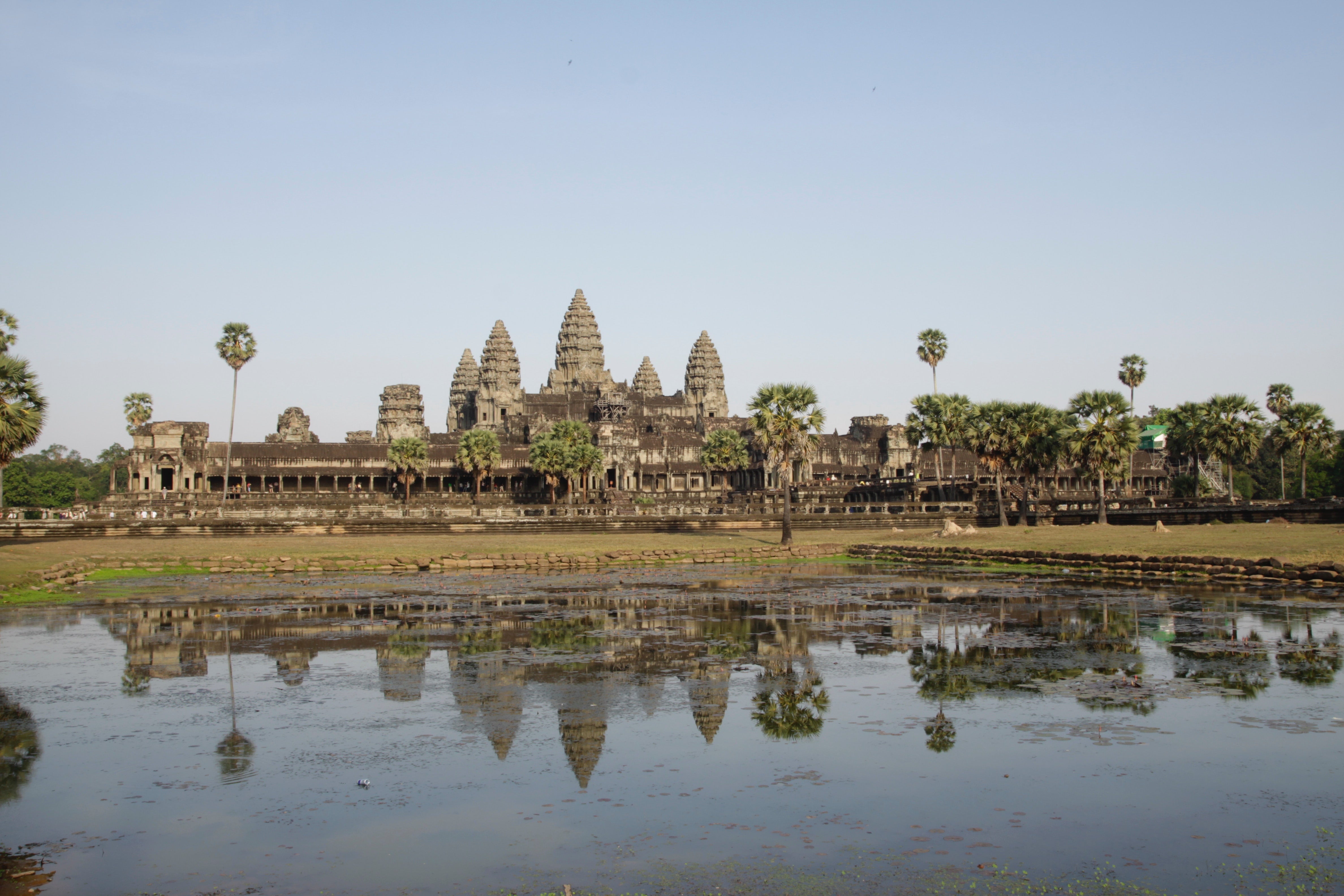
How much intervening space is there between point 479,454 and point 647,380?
6821cm

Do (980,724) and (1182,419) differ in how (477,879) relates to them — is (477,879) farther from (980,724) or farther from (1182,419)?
(1182,419)

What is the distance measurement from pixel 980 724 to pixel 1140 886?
17.7 ft

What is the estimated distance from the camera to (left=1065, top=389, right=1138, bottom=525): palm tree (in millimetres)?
60781

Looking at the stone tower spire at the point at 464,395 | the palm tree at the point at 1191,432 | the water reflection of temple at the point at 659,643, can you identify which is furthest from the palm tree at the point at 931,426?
the stone tower spire at the point at 464,395

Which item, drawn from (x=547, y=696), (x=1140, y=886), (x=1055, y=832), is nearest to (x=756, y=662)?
(x=547, y=696)

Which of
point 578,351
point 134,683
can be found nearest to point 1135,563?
point 134,683

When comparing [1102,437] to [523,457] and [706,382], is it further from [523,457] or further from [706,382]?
[706,382]

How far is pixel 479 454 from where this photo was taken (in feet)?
341

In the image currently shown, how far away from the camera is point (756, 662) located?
1930 centimetres

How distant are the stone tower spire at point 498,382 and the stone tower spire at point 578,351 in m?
7.84

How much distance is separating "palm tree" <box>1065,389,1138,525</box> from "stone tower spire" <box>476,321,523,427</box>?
100377mm

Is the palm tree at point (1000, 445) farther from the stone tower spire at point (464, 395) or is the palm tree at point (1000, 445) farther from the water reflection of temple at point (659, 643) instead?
the stone tower spire at point (464, 395)

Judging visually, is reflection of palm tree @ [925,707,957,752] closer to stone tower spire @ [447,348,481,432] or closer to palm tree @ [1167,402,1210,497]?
palm tree @ [1167,402,1210,497]

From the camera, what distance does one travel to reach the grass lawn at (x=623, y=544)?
36.9m
